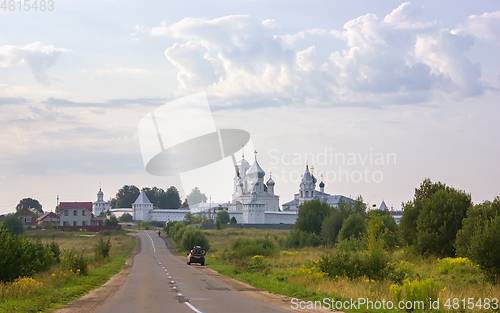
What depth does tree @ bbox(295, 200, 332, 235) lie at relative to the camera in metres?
66.2

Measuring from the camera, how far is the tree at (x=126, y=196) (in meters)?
195

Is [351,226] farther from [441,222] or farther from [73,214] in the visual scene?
[73,214]

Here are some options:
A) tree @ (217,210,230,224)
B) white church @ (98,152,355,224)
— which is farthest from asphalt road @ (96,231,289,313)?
tree @ (217,210,230,224)

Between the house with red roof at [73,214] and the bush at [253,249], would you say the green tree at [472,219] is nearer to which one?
the bush at [253,249]

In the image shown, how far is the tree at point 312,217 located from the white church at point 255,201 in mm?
59326

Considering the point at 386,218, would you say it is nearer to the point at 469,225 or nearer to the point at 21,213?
the point at 469,225

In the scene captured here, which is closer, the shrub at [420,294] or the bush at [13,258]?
the shrub at [420,294]

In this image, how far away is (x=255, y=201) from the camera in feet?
461

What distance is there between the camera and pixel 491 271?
841 inches

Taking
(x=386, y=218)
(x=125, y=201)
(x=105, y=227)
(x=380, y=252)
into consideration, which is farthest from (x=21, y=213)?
(x=380, y=252)

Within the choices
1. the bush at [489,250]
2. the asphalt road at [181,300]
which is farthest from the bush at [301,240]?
the asphalt road at [181,300]

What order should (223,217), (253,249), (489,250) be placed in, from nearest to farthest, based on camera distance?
1. (489,250)
2. (253,249)
3. (223,217)

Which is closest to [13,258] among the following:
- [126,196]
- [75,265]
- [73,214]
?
[75,265]

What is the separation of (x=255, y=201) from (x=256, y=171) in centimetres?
1202
